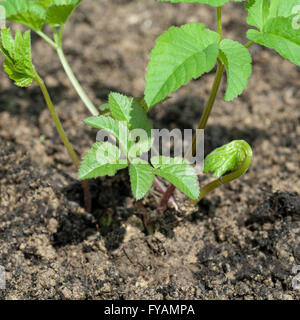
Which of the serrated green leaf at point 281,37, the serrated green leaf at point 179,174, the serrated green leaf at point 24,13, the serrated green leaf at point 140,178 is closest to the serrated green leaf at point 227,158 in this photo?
the serrated green leaf at point 179,174

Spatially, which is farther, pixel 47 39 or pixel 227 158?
pixel 47 39

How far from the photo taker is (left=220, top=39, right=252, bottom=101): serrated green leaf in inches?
51.3

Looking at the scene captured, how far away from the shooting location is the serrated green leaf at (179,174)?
139 cm

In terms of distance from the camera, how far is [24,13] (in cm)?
152

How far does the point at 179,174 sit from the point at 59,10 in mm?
739

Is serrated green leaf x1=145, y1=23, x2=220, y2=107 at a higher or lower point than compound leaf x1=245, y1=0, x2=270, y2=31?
lower

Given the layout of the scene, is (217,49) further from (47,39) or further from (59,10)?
(47,39)

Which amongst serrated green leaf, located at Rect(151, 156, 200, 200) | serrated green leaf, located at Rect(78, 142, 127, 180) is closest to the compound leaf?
serrated green leaf, located at Rect(151, 156, 200, 200)

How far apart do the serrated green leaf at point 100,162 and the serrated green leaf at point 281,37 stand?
598mm

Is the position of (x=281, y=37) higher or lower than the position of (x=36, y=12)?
lower

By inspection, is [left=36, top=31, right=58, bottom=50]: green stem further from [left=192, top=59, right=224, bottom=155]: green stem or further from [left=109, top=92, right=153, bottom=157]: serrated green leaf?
[left=192, top=59, right=224, bottom=155]: green stem

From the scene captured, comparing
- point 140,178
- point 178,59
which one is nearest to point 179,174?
point 140,178

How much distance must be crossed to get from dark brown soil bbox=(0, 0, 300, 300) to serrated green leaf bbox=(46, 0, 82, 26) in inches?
27.7

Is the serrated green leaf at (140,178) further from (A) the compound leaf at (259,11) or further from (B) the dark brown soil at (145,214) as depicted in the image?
(A) the compound leaf at (259,11)
